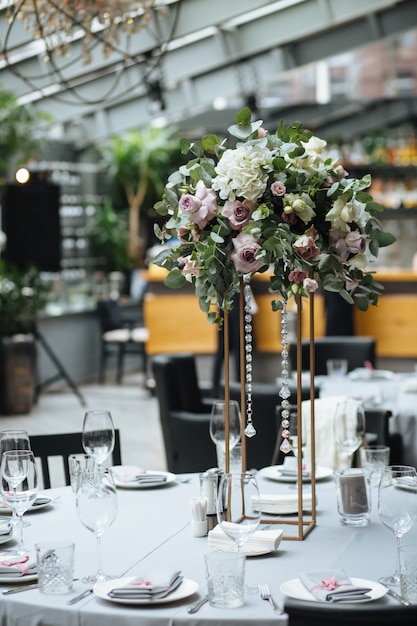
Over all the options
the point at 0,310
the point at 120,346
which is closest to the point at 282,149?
the point at 0,310

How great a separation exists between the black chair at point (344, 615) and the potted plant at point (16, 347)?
8.07 metres

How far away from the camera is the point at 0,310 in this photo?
31.8ft

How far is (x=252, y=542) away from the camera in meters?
2.62

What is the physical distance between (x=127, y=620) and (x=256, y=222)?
1067 mm

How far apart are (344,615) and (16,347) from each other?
8.11 m

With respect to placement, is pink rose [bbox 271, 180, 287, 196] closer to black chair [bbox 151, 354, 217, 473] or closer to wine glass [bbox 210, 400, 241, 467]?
wine glass [bbox 210, 400, 241, 467]

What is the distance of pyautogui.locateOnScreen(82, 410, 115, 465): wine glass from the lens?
10.5 feet

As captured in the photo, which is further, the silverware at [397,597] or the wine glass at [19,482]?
the wine glass at [19,482]

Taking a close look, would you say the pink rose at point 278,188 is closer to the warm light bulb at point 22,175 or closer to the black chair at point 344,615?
the black chair at point 344,615

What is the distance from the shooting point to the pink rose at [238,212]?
2.74 metres

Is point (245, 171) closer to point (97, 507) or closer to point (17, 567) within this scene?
point (97, 507)

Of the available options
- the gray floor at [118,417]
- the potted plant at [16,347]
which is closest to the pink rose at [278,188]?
the gray floor at [118,417]

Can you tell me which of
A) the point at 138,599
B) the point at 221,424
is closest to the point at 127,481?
the point at 221,424

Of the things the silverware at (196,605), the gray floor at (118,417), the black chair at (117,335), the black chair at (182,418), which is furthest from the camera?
the black chair at (117,335)
